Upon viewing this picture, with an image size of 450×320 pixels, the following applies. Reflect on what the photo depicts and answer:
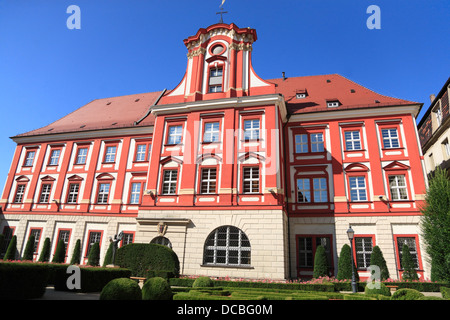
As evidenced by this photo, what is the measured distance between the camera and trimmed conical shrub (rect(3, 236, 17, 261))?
26984 millimetres

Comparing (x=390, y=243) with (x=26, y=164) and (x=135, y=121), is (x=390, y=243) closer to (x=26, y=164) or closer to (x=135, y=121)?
(x=135, y=121)

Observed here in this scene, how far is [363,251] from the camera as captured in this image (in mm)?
20578

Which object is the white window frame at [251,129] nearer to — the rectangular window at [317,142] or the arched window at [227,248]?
the rectangular window at [317,142]

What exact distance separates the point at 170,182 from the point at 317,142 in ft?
40.9

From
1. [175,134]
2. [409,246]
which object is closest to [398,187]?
[409,246]

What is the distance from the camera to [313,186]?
22.8 m

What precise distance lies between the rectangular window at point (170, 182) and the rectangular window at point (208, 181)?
226 centimetres

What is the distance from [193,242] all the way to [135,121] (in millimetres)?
15364

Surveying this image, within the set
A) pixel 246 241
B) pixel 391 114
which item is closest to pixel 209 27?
pixel 391 114

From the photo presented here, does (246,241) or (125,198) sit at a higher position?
(125,198)

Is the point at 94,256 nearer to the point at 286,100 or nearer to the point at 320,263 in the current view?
the point at 320,263

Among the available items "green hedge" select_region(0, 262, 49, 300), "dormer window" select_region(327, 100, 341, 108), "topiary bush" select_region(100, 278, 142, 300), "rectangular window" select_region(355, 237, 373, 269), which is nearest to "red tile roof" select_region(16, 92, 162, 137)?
"dormer window" select_region(327, 100, 341, 108)

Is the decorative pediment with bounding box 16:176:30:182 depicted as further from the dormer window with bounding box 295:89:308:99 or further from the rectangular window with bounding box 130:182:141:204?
the dormer window with bounding box 295:89:308:99

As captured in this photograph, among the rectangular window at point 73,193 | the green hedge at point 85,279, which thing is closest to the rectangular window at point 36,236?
the rectangular window at point 73,193
